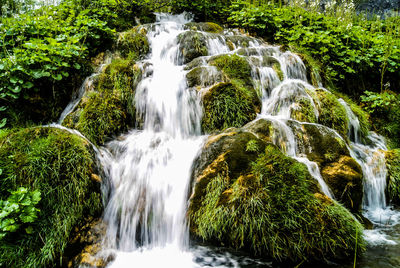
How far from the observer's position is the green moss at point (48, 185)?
241 centimetres

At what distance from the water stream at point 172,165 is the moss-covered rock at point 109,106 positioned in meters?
0.20

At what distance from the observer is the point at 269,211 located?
2.57 m

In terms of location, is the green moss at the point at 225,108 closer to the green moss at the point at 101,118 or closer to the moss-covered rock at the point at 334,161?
the moss-covered rock at the point at 334,161

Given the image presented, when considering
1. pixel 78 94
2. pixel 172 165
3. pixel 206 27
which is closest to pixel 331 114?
pixel 172 165

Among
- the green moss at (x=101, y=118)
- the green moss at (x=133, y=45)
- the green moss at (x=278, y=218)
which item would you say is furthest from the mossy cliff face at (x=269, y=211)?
the green moss at (x=133, y=45)

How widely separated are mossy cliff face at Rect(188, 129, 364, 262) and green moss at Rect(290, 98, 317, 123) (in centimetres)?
170

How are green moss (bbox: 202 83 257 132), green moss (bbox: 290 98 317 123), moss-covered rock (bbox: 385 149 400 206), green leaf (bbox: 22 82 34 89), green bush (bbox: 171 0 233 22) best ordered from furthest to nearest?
green bush (bbox: 171 0 233 22)
green moss (bbox: 290 98 317 123)
green moss (bbox: 202 83 257 132)
green leaf (bbox: 22 82 34 89)
moss-covered rock (bbox: 385 149 400 206)

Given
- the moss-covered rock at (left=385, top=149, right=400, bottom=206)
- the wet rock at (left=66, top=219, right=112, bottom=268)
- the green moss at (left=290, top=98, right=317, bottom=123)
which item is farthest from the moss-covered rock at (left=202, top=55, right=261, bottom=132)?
the moss-covered rock at (left=385, top=149, right=400, bottom=206)

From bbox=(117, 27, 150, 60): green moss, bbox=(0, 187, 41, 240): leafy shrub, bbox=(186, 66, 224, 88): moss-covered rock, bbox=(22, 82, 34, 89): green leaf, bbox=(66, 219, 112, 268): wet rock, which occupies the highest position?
bbox=(117, 27, 150, 60): green moss

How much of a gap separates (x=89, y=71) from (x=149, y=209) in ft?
12.4

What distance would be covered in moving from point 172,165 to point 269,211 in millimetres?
1666

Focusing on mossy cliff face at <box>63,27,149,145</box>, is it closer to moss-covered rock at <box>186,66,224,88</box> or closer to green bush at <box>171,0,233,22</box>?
moss-covered rock at <box>186,66,224,88</box>

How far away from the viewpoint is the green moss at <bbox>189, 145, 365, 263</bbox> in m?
2.47

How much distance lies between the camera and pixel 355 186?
3.29m
